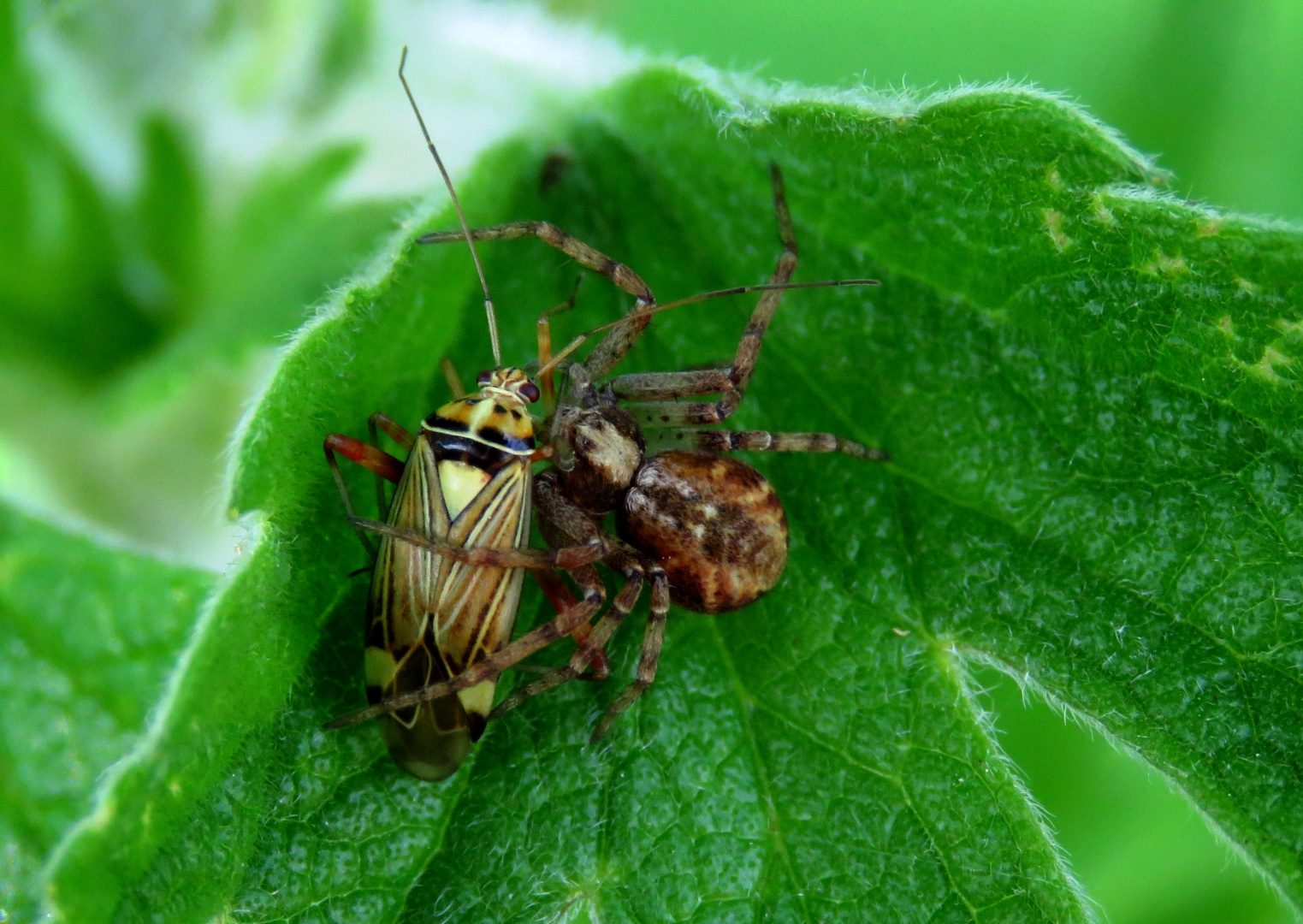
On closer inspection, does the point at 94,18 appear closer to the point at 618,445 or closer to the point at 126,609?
the point at 126,609

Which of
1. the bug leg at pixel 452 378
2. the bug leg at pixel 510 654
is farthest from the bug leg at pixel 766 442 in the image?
the bug leg at pixel 452 378

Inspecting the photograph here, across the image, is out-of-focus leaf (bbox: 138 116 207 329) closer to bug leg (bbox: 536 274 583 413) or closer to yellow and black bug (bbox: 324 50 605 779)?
yellow and black bug (bbox: 324 50 605 779)

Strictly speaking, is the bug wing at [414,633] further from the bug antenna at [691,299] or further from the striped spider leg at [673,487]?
the bug antenna at [691,299]

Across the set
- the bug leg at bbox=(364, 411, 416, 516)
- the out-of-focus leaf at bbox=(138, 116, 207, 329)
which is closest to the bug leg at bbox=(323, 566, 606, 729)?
the bug leg at bbox=(364, 411, 416, 516)

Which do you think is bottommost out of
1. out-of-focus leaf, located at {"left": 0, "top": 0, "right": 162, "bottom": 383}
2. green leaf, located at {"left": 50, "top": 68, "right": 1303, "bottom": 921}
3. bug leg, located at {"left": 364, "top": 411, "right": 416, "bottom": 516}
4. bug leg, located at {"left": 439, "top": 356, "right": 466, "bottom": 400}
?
green leaf, located at {"left": 50, "top": 68, "right": 1303, "bottom": 921}

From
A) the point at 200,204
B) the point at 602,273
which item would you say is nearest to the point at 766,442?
the point at 602,273

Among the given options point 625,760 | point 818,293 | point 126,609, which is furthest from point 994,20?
point 126,609

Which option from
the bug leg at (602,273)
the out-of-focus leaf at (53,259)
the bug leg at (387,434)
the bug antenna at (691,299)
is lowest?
the bug leg at (387,434)
